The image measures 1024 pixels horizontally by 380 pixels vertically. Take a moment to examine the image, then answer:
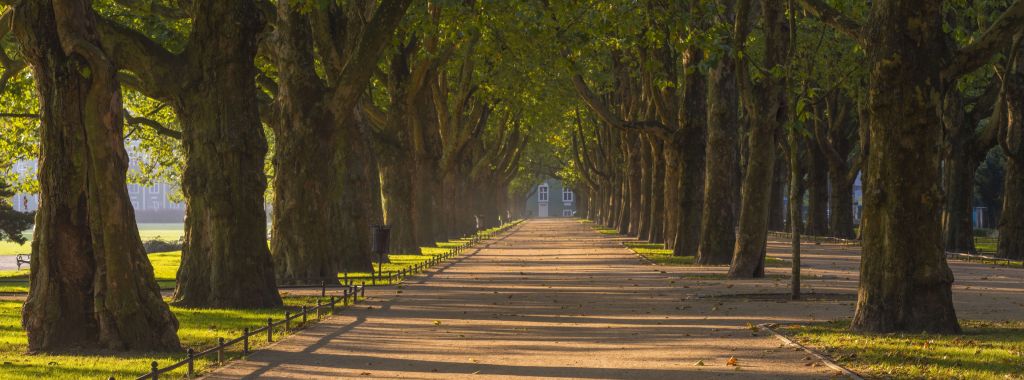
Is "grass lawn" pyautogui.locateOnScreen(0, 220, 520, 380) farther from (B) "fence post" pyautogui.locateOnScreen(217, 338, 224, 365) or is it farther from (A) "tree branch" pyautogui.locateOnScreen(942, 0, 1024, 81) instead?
(A) "tree branch" pyautogui.locateOnScreen(942, 0, 1024, 81)

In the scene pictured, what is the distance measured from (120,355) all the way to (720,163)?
21.2 meters

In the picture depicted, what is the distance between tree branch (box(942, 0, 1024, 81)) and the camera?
15.4 m

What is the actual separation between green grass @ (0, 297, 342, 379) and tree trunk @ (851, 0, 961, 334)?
23.4 ft

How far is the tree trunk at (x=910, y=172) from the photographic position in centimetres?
1544

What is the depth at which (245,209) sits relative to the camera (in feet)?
67.3

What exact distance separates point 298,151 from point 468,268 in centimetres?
1044

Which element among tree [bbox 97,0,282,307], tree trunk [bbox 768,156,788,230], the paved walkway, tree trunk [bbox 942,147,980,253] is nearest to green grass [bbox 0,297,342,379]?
the paved walkway

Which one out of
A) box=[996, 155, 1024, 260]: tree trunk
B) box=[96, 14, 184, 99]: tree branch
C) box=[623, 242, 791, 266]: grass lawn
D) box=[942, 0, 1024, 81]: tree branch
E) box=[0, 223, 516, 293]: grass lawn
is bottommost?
box=[0, 223, 516, 293]: grass lawn

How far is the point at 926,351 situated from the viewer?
13.4m

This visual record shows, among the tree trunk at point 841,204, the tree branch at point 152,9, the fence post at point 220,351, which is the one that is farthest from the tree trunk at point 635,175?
the fence post at point 220,351

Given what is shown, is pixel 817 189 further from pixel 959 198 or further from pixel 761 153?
pixel 761 153

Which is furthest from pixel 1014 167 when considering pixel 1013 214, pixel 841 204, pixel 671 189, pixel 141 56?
pixel 141 56

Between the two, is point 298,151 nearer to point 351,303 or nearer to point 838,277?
point 351,303

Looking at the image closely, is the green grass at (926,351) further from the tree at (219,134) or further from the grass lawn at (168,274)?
the grass lawn at (168,274)
